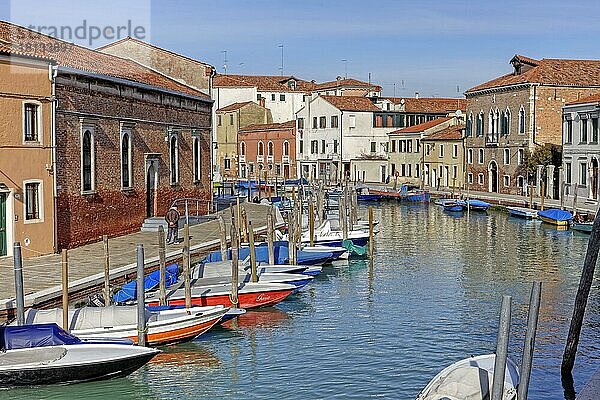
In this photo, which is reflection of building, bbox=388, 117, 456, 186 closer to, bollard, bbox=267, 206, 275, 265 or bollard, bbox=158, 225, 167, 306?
bollard, bbox=267, 206, 275, 265

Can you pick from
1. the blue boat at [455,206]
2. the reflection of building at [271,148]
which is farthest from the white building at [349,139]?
the blue boat at [455,206]

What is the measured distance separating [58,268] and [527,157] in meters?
29.4

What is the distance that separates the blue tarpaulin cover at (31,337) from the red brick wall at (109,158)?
794cm

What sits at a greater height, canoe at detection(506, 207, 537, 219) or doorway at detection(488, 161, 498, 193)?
doorway at detection(488, 161, 498, 193)

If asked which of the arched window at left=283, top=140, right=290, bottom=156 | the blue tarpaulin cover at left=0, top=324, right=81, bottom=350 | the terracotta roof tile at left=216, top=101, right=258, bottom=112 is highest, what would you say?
the terracotta roof tile at left=216, top=101, right=258, bottom=112

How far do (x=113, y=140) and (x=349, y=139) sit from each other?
35.9 m

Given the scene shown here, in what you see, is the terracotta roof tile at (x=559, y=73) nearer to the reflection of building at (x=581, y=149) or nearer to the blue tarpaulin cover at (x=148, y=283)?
the reflection of building at (x=581, y=149)

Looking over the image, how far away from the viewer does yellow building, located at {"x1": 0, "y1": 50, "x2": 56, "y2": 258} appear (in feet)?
57.3

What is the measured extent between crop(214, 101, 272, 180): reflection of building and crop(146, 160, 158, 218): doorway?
1513 inches

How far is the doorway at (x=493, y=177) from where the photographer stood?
1814 inches

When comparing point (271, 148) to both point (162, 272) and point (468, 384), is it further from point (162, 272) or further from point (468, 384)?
point (468, 384)

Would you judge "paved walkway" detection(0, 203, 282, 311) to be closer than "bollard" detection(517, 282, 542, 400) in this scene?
No

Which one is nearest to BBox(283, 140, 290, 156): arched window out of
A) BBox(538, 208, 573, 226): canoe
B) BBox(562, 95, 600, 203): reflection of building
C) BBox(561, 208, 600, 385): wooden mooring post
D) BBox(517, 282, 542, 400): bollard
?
BBox(562, 95, 600, 203): reflection of building

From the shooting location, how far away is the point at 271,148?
61.4 metres
